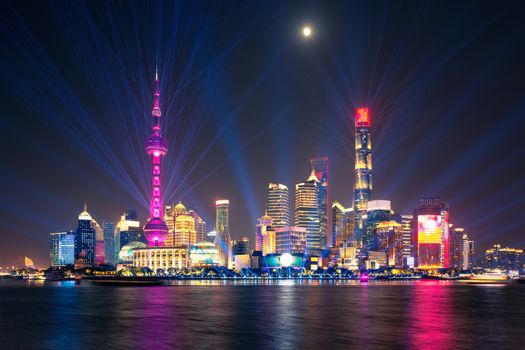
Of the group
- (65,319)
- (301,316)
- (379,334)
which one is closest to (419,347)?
(379,334)

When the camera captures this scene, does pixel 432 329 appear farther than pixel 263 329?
No

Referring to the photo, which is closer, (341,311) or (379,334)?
(379,334)

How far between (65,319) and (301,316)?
27.4m

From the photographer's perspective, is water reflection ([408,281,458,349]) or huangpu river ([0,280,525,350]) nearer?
water reflection ([408,281,458,349])

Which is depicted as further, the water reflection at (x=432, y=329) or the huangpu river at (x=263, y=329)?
the huangpu river at (x=263, y=329)

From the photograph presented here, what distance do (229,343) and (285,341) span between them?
445cm

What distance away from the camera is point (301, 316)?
6119cm

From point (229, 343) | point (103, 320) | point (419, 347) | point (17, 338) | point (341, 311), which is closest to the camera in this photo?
point (419, 347)

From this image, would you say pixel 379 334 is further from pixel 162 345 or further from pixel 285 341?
pixel 162 345

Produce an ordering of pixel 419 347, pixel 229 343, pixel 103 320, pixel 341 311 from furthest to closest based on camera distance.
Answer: pixel 341 311
pixel 103 320
pixel 229 343
pixel 419 347

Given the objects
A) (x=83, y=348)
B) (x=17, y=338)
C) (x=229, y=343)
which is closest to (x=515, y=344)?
(x=229, y=343)

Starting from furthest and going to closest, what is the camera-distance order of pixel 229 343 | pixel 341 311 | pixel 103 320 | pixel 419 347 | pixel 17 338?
pixel 341 311 < pixel 103 320 < pixel 17 338 < pixel 229 343 < pixel 419 347

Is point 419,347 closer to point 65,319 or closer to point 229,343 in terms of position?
point 229,343

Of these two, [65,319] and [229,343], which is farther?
[65,319]
